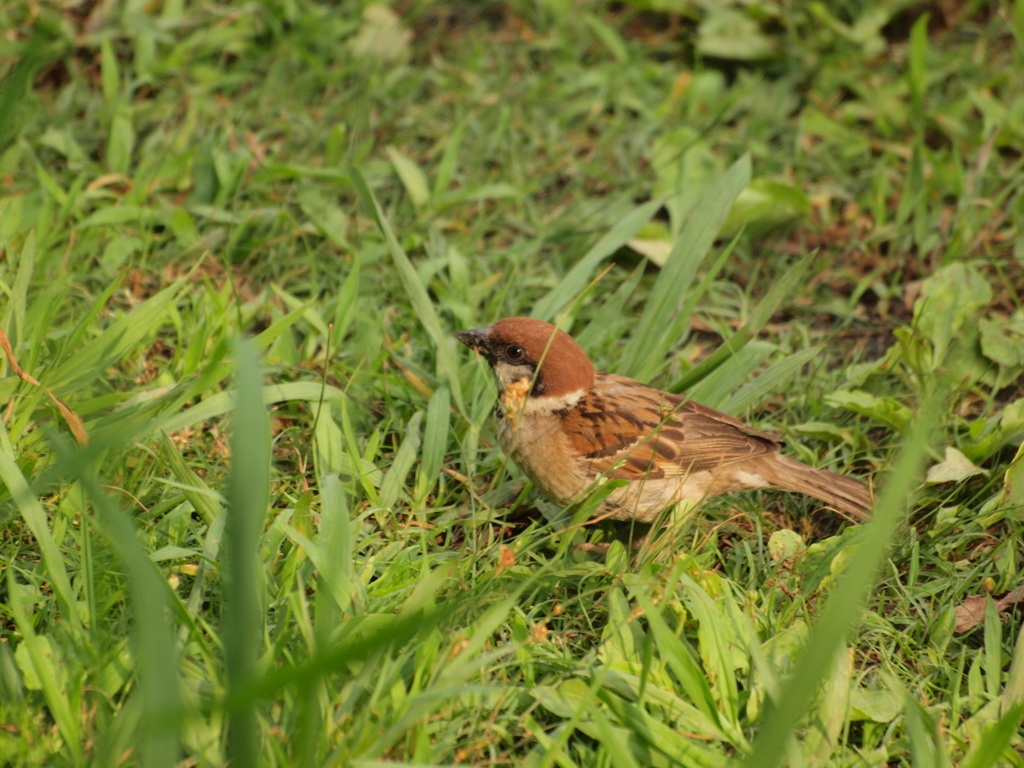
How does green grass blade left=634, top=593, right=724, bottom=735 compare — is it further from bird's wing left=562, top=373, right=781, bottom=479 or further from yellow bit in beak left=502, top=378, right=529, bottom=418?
yellow bit in beak left=502, top=378, right=529, bottom=418

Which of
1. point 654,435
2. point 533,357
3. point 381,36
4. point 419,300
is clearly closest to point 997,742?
point 654,435

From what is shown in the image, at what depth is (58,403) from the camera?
2.93 meters

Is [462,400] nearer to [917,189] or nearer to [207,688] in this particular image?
[207,688]

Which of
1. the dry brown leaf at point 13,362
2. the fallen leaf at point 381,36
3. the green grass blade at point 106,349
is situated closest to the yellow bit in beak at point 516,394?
the green grass blade at point 106,349

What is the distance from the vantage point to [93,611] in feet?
7.70

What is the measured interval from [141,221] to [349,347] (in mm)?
1149

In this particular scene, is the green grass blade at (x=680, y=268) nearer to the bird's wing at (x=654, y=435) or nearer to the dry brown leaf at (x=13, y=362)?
the bird's wing at (x=654, y=435)

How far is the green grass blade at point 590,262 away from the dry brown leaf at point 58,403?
6.34ft

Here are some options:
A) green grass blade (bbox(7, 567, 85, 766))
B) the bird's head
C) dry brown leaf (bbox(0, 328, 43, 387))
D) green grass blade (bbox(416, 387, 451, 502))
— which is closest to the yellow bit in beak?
the bird's head

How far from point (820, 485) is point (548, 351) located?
1090mm

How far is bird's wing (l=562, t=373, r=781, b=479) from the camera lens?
136 inches

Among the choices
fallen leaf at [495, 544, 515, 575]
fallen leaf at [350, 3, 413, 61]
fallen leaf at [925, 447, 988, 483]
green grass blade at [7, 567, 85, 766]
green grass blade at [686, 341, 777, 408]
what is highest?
fallen leaf at [350, 3, 413, 61]

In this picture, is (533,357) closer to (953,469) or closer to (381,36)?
(953,469)

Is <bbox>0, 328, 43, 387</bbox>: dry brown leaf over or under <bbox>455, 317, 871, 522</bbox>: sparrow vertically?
over
